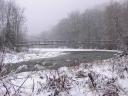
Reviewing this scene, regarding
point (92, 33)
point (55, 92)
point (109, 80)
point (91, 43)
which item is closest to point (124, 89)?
point (109, 80)

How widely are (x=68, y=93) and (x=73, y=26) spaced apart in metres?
50.3

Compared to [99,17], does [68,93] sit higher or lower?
lower

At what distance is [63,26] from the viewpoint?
199 feet

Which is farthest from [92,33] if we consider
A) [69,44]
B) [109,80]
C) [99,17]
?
[109,80]

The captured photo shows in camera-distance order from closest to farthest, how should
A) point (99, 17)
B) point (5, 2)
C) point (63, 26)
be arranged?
point (5, 2) < point (99, 17) < point (63, 26)

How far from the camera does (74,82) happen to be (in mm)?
4547

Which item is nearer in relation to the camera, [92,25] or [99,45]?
[99,45]

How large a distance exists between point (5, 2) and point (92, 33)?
20.0 metres

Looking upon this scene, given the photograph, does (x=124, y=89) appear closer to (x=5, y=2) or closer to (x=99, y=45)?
(x=99, y=45)

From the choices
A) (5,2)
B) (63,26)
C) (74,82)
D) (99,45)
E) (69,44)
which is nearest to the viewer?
(74,82)

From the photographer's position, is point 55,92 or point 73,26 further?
point 73,26

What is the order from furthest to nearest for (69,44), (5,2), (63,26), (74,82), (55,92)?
(63,26)
(5,2)
(69,44)
(74,82)
(55,92)

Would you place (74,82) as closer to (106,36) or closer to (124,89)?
(124,89)

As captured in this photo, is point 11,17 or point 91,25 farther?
point 91,25
